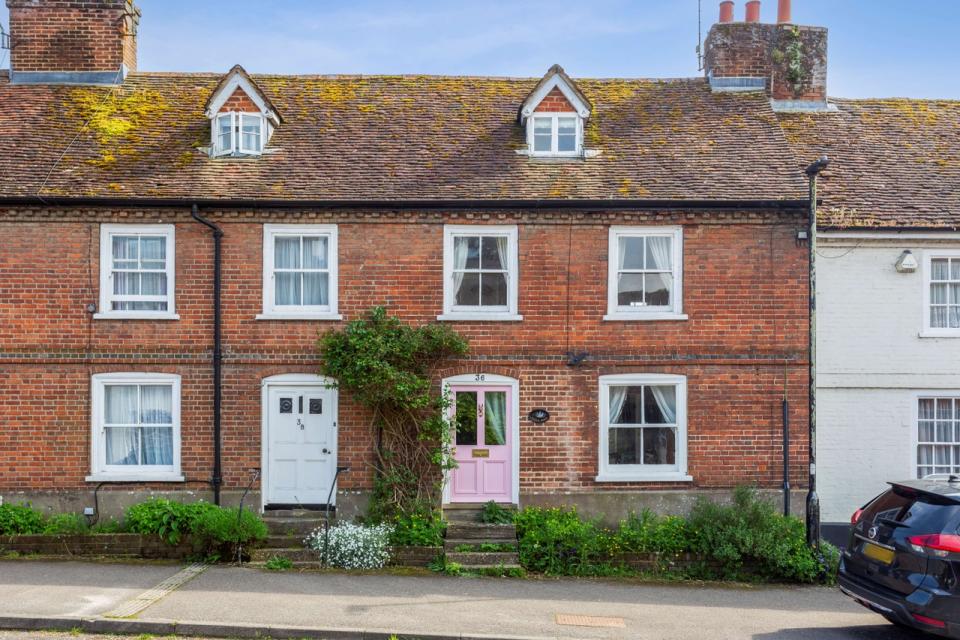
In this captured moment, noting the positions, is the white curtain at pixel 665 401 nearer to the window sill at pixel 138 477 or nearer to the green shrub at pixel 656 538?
the green shrub at pixel 656 538

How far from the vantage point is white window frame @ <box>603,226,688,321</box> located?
14945mm

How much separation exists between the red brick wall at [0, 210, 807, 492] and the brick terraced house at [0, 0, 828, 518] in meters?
0.03

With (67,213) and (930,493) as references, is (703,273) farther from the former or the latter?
(67,213)

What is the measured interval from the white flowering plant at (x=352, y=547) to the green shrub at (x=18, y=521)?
443 centimetres

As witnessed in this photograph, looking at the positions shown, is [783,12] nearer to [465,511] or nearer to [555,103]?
[555,103]

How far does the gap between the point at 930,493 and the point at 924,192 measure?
8.86 meters

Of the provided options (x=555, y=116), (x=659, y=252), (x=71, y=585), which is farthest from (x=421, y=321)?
(x=71, y=585)

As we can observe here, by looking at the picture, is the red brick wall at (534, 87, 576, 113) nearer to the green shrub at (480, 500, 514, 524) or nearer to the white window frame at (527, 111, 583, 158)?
the white window frame at (527, 111, 583, 158)

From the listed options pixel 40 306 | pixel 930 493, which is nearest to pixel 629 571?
pixel 930 493

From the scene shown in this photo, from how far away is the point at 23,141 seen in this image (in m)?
16.0

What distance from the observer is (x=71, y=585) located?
11.6 metres

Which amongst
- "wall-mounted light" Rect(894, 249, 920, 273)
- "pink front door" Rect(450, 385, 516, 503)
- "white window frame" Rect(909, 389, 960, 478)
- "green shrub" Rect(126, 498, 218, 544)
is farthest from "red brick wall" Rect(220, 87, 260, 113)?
"white window frame" Rect(909, 389, 960, 478)

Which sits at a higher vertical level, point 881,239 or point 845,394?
point 881,239

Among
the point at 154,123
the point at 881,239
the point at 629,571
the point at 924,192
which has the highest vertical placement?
the point at 154,123
